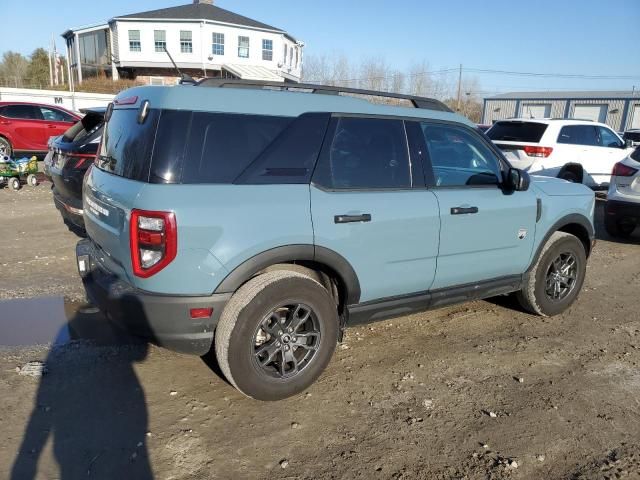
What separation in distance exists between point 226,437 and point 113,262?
1.28m

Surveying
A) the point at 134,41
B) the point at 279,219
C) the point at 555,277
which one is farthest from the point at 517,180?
the point at 134,41

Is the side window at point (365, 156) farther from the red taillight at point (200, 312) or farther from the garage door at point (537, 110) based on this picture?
the garage door at point (537, 110)

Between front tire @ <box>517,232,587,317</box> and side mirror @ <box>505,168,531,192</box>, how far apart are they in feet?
2.66

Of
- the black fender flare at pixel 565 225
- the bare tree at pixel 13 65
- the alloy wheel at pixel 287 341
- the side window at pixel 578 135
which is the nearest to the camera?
the alloy wheel at pixel 287 341

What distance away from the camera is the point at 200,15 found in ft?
116

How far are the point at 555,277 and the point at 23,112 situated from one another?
48.0 feet

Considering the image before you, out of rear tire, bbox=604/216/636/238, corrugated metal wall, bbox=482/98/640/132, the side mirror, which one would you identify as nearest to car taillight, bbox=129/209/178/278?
the side mirror

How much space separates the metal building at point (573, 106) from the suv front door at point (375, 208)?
36063mm

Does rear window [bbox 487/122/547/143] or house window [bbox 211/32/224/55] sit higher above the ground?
house window [bbox 211/32/224/55]

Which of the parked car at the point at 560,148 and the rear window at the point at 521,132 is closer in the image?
the parked car at the point at 560,148

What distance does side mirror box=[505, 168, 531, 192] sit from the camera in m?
4.14

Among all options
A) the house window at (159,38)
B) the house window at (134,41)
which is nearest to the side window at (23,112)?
the house window at (159,38)

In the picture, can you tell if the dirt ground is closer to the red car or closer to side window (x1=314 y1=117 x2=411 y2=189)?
side window (x1=314 y1=117 x2=411 y2=189)

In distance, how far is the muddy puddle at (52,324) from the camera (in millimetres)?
4102
